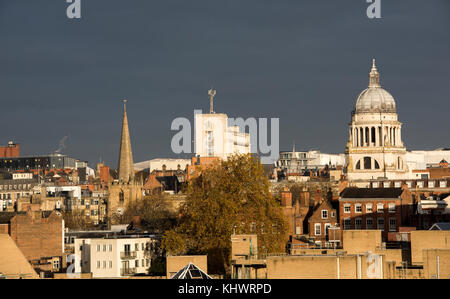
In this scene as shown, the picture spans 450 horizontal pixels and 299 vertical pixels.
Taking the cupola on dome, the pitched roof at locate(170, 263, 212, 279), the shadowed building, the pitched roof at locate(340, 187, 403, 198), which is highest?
the cupola on dome

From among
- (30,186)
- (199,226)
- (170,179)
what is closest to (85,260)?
(199,226)

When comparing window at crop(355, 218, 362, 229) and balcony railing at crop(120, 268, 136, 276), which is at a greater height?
window at crop(355, 218, 362, 229)

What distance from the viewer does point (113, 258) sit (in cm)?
8494

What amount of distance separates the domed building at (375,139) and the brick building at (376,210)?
76.8 m

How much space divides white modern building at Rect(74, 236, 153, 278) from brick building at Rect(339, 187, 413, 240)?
2335cm

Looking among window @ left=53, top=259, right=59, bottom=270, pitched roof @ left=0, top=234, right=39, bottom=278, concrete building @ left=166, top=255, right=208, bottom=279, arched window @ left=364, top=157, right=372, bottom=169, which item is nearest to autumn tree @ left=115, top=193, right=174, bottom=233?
window @ left=53, top=259, right=59, bottom=270

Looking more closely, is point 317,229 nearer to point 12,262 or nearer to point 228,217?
point 228,217

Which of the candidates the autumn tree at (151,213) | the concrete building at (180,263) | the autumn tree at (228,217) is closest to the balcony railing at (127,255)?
the autumn tree at (228,217)

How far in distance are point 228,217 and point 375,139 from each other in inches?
4122

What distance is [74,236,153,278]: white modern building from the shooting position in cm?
8412

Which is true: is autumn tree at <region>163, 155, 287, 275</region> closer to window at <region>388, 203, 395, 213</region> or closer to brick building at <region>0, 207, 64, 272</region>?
brick building at <region>0, 207, 64, 272</region>

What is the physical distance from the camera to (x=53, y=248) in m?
95.1
